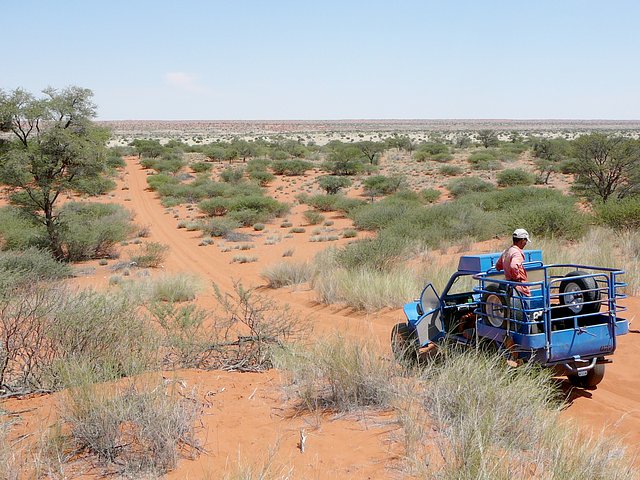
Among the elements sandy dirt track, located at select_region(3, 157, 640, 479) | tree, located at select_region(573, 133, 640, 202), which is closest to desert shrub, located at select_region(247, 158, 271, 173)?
tree, located at select_region(573, 133, 640, 202)

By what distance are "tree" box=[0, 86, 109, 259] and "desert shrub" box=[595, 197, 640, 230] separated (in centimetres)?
1659

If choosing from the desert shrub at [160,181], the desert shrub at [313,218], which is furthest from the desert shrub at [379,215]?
the desert shrub at [160,181]

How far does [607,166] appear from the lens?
906 inches

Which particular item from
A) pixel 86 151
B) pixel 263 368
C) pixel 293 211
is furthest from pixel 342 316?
pixel 293 211

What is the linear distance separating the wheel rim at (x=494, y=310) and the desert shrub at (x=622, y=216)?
11853 millimetres

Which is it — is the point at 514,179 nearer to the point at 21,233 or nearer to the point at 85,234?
the point at 85,234

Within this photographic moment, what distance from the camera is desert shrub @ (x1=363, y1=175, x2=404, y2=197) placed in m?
33.9

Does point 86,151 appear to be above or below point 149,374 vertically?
above

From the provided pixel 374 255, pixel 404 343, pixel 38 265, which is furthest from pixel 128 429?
pixel 38 265

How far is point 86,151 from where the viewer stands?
57.1ft

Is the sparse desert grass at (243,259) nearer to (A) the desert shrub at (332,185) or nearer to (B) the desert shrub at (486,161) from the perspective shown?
(A) the desert shrub at (332,185)

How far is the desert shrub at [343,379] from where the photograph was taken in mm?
5422

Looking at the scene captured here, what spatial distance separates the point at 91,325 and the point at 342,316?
5.50 metres

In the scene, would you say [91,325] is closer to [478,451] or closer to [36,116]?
[478,451]
